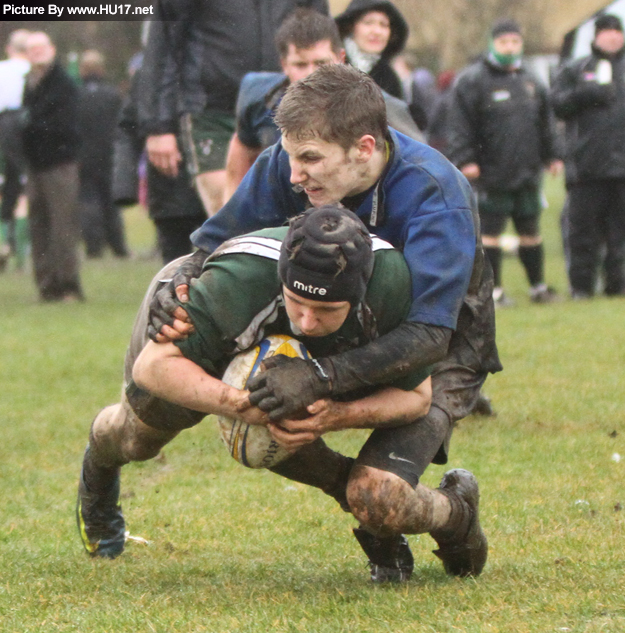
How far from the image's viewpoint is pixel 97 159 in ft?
60.2

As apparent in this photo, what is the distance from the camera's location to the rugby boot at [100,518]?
4.72 m

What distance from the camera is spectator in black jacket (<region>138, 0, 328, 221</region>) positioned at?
23.6 feet

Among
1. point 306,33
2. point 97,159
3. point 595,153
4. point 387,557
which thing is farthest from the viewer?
point 97,159

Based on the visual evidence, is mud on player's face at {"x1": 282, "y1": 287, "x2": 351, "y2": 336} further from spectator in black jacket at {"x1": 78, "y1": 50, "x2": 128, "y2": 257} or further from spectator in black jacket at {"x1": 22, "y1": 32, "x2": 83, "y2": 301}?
spectator in black jacket at {"x1": 78, "y1": 50, "x2": 128, "y2": 257}

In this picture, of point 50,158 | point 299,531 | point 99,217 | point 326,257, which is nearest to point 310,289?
point 326,257

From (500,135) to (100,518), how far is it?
25.6ft

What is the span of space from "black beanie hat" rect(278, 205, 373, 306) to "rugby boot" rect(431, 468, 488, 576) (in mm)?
882

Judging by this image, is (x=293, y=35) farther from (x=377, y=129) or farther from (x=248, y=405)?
(x=248, y=405)

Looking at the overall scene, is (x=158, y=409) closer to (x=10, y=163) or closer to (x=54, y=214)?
(x=54, y=214)

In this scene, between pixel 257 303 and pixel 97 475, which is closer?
pixel 257 303

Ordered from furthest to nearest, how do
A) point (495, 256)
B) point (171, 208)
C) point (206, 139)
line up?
point (495, 256) → point (171, 208) → point (206, 139)

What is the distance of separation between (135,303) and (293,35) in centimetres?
759

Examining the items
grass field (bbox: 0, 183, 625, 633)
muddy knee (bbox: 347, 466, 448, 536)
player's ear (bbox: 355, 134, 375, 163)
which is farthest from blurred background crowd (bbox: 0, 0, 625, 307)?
muddy knee (bbox: 347, 466, 448, 536)

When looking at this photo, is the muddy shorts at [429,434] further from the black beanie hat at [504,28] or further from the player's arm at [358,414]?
the black beanie hat at [504,28]
